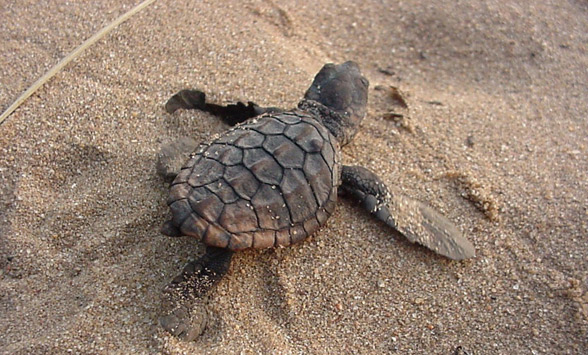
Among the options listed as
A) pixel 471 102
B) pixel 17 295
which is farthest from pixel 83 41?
pixel 471 102

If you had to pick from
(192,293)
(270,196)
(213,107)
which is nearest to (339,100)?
(213,107)

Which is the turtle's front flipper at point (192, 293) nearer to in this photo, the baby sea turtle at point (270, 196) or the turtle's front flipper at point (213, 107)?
the baby sea turtle at point (270, 196)

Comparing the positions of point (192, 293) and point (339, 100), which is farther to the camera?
point (339, 100)

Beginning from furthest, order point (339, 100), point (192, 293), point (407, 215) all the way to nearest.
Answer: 1. point (339, 100)
2. point (407, 215)
3. point (192, 293)

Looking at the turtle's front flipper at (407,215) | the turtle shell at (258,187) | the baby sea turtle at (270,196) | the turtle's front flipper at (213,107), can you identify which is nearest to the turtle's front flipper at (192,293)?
the baby sea turtle at (270,196)

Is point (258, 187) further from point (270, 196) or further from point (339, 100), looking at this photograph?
point (339, 100)

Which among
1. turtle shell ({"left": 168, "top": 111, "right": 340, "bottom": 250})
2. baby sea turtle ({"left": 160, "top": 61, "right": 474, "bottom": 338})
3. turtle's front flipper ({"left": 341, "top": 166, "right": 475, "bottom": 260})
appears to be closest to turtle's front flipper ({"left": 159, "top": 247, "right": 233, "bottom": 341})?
baby sea turtle ({"left": 160, "top": 61, "right": 474, "bottom": 338})
